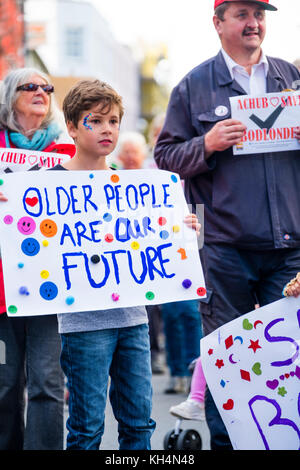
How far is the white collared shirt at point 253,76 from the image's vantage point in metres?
3.82

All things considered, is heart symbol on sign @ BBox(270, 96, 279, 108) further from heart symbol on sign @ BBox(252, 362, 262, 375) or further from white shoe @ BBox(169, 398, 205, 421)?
white shoe @ BBox(169, 398, 205, 421)

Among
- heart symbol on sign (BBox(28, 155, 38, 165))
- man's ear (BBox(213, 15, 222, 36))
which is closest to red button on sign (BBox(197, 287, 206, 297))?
heart symbol on sign (BBox(28, 155, 38, 165))

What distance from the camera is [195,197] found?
3.90 metres

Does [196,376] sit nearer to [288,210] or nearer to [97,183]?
[288,210]

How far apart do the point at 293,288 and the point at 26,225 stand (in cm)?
111

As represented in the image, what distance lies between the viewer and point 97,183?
3.31m

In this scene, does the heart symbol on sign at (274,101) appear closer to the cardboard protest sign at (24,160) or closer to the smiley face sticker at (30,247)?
the cardboard protest sign at (24,160)

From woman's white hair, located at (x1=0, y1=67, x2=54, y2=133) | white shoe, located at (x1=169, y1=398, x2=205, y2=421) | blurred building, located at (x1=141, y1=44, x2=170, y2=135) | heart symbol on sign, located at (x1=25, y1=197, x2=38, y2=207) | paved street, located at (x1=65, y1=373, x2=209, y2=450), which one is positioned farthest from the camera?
blurred building, located at (x1=141, y1=44, x2=170, y2=135)

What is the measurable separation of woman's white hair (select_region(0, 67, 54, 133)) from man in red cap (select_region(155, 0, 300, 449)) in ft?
1.99

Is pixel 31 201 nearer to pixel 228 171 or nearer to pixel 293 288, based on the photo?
pixel 228 171

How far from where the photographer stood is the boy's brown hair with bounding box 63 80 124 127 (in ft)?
10.8

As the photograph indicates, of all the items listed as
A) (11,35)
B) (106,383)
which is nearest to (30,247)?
(106,383)
